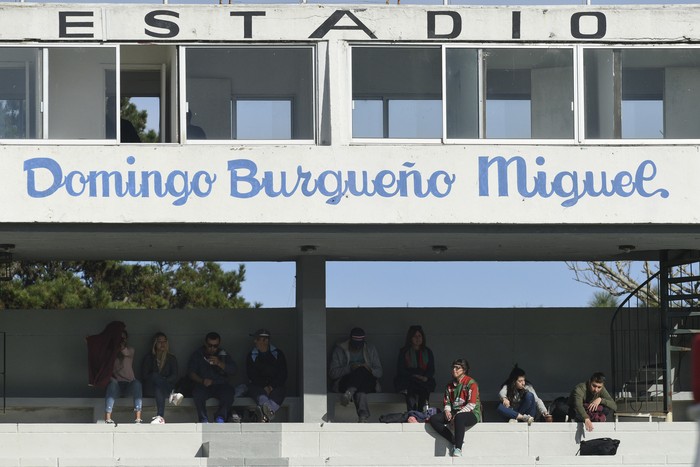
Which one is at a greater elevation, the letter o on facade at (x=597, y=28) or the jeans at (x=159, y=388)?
the letter o on facade at (x=597, y=28)

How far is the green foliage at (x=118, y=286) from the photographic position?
35.1 m

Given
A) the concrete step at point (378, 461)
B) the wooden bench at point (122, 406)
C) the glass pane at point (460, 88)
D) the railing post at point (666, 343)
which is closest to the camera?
the glass pane at point (460, 88)

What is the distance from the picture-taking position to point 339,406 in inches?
874

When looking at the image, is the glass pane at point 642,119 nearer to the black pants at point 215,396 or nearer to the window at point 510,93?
the window at point 510,93

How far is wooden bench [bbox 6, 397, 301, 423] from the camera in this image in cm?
2162

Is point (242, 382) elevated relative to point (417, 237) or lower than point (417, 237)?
lower

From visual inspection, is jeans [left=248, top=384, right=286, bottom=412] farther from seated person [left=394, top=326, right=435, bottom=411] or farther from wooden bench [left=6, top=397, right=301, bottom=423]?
seated person [left=394, top=326, right=435, bottom=411]

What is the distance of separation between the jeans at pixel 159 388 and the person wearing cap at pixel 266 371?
1.14m

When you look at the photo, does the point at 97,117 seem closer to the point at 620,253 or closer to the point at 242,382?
the point at 242,382

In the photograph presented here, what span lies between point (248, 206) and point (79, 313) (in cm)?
455

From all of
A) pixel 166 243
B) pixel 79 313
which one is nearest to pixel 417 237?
pixel 166 243

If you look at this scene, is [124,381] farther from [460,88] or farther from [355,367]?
[460,88]

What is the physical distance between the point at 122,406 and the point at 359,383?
3320 millimetres

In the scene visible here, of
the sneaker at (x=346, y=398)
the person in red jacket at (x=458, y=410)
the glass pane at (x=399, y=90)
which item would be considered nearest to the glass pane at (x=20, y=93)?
the glass pane at (x=399, y=90)
